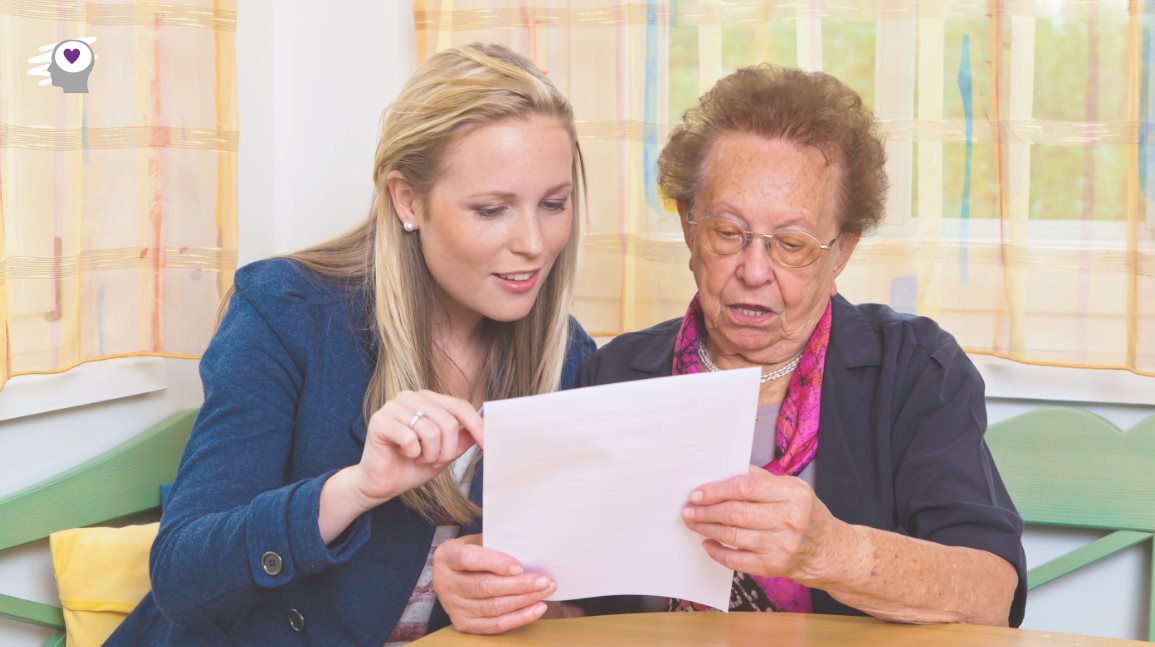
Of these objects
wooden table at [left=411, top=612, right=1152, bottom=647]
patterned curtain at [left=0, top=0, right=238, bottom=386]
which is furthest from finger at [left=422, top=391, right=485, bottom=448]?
patterned curtain at [left=0, top=0, right=238, bottom=386]

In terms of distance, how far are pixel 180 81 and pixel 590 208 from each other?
87 centimetres

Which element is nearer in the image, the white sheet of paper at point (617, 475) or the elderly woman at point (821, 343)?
the white sheet of paper at point (617, 475)

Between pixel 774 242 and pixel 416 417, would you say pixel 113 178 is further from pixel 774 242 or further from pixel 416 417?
pixel 774 242

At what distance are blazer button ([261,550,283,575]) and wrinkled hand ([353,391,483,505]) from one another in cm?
15

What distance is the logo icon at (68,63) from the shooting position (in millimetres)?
1845

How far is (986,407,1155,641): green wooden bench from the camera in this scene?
6.93 ft

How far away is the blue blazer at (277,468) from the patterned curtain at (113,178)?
456 millimetres

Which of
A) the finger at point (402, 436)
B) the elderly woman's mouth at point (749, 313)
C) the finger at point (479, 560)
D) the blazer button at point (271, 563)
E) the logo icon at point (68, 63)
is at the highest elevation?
the logo icon at point (68, 63)

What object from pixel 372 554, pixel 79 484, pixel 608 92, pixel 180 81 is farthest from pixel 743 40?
pixel 79 484

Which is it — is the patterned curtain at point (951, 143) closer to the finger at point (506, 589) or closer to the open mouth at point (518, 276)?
the open mouth at point (518, 276)

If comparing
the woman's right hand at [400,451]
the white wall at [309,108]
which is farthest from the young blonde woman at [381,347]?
the white wall at [309,108]

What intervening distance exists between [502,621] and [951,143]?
4.75 feet

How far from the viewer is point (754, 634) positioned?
1253mm

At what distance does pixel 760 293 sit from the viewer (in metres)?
1.54
